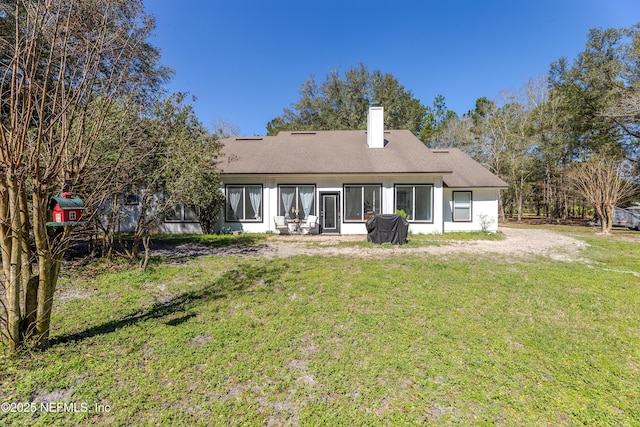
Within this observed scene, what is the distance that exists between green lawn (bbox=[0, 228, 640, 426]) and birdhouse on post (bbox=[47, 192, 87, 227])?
4.95 ft

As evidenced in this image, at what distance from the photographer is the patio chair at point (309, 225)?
500 inches

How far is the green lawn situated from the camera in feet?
8.05

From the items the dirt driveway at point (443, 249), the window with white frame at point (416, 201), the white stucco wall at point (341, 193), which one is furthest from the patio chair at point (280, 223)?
the window with white frame at point (416, 201)

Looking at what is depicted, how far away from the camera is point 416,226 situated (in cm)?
1304

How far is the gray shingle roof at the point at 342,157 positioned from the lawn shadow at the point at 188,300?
6.46 m

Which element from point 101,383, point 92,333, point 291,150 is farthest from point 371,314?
point 291,150

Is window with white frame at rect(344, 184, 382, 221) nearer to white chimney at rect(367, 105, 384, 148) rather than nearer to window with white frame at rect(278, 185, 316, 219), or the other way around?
window with white frame at rect(278, 185, 316, 219)

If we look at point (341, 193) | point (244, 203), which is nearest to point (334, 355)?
point (341, 193)

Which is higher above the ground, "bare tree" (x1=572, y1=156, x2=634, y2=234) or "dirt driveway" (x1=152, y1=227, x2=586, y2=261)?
"bare tree" (x1=572, y1=156, x2=634, y2=234)

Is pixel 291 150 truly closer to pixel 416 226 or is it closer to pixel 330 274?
pixel 416 226

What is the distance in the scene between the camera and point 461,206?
47.1 ft

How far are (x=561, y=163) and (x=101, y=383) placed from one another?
105 ft

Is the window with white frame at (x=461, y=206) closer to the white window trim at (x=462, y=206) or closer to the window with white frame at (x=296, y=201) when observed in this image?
the white window trim at (x=462, y=206)

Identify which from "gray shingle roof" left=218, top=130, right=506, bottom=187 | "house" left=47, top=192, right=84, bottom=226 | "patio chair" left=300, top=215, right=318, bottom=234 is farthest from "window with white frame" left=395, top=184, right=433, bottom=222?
"house" left=47, top=192, right=84, bottom=226
